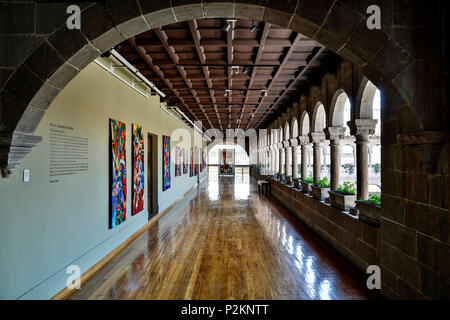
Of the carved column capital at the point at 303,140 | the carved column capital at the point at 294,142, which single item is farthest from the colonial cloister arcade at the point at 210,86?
the carved column capital at the point at 294,142

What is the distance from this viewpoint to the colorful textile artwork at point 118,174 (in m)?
4.05

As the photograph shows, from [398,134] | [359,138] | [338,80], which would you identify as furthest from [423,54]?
[338,80]

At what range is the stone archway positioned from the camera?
6.69 feet

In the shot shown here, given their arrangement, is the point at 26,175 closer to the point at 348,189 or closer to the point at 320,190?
the point at 348,189

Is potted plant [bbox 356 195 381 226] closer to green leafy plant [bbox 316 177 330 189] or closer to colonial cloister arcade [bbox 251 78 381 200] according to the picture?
colonial cloister arcade [bbox 251 78 381 200]

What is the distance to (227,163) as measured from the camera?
20547 millimetres

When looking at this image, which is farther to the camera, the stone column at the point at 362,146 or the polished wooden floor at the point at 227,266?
the stone column at the point at 362,146

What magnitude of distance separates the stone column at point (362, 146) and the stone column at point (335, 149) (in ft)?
3.06

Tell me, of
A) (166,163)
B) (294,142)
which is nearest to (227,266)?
(166,163)

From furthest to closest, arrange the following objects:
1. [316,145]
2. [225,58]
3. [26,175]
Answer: [316,145], [225,58], [26,175]

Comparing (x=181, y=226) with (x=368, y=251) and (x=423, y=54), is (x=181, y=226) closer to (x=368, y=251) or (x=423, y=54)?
(x=368, y=251)

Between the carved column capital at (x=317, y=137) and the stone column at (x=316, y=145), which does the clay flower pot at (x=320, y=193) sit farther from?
the carved column capital at (x=317, y=137)

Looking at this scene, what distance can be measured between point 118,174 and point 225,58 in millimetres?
2794
